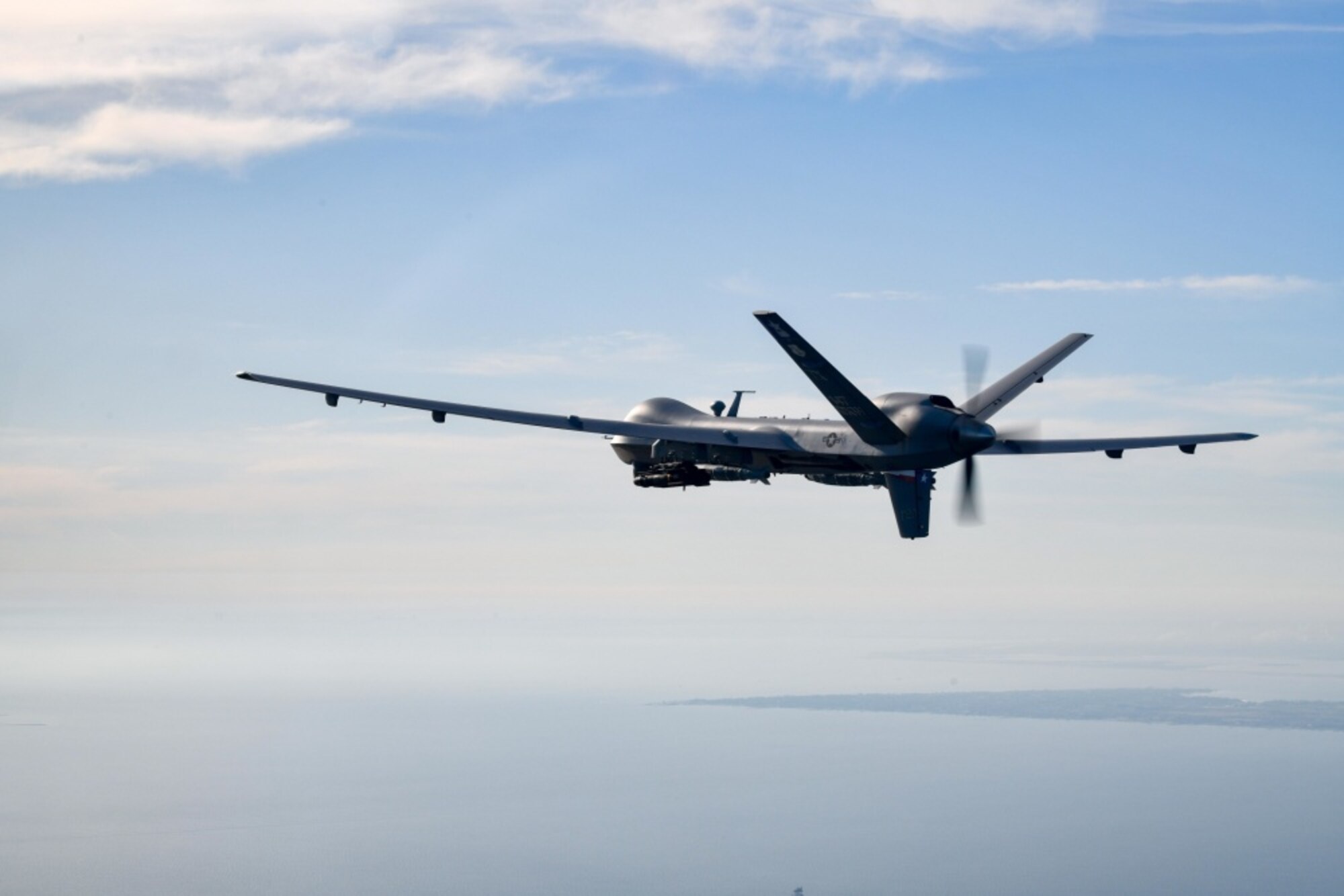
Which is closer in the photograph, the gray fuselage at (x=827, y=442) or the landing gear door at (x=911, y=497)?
the gray fuselage at (x=827, y=442)

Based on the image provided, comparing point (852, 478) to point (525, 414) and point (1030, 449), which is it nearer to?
point (1030, 449)

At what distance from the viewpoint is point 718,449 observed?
66.1m

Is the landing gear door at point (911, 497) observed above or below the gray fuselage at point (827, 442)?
below

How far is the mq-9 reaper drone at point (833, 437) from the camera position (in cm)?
5716

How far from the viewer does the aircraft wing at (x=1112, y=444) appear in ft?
208

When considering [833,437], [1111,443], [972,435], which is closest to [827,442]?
[833,437]

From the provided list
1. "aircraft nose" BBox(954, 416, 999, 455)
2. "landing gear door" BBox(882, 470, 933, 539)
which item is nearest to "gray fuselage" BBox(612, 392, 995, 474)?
"aircraft nose" BBox(954, 416, 999, 455)

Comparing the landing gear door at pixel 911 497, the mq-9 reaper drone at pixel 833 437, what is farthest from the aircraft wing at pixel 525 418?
the landing gear door at pixel 911 497

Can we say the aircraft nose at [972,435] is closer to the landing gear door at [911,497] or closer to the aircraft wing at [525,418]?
the landing gear door at [911,497]

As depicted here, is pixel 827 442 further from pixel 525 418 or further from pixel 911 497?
pixel 525 418

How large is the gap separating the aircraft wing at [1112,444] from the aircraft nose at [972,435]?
192 inches

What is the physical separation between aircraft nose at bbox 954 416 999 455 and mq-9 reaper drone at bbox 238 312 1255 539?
4 cm

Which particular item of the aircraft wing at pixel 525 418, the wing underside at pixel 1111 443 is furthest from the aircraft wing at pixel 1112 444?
the aircraft wing at pixel 525 418

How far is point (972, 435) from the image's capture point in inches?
2247
